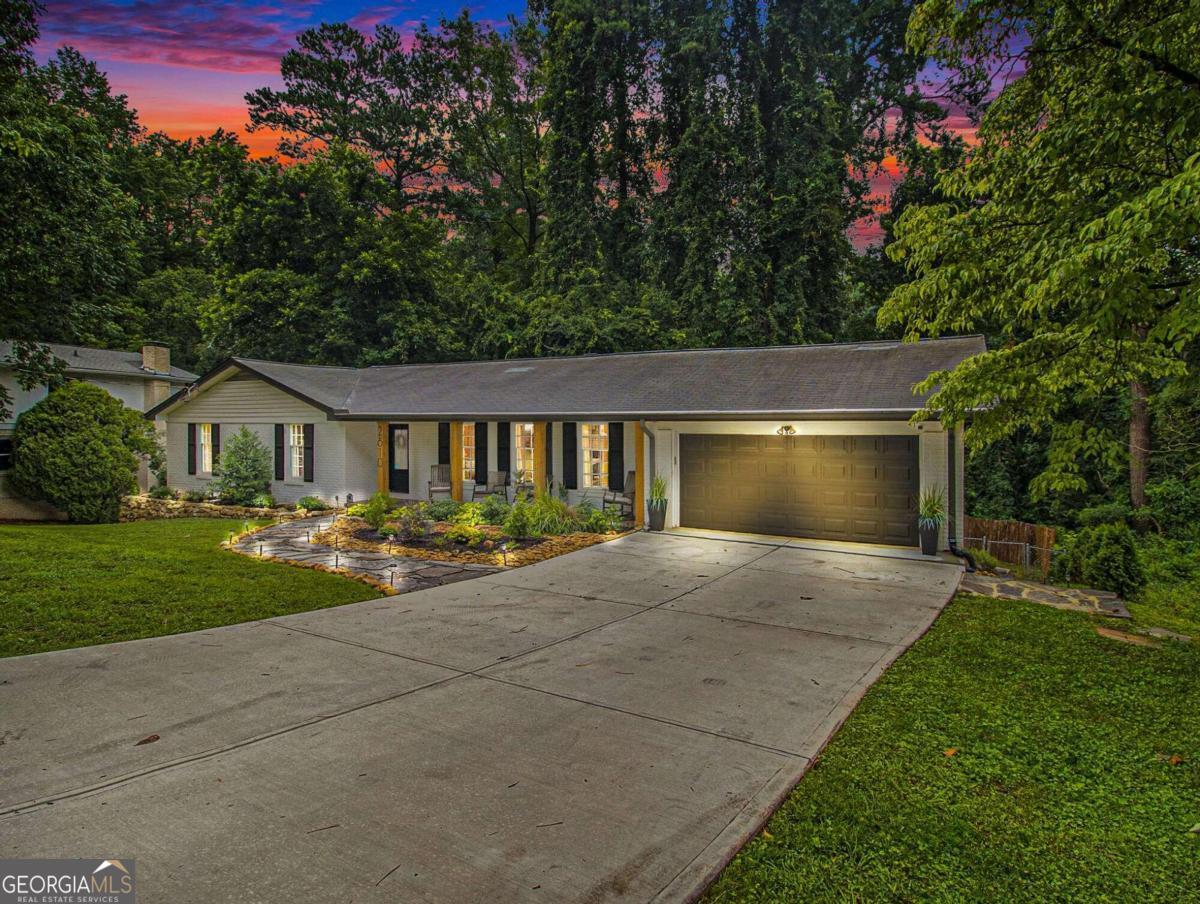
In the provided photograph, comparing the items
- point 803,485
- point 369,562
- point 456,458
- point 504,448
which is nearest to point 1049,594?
point 803,485

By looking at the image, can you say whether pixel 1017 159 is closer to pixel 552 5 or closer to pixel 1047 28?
pixel 1047 28

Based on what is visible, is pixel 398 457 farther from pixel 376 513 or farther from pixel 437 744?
pixel 437 744

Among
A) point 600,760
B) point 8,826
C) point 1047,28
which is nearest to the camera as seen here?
point 8,826

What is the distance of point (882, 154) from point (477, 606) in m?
25.1

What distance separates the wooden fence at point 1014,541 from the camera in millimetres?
11337

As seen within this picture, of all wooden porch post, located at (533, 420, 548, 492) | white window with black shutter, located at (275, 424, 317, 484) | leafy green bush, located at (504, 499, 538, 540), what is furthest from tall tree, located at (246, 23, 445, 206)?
leafy green bush, located at (504, 499, 538, 540)

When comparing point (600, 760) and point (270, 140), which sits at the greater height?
point (270, 140)

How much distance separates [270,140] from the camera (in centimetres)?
3170

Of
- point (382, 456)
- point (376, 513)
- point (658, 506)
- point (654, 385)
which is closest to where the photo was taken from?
point (658, 506)

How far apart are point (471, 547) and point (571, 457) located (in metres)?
3.87

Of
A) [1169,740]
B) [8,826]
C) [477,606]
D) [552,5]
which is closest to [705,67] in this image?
[552,5]

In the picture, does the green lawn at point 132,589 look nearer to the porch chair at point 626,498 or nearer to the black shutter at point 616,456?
the porch chair at point 626,498

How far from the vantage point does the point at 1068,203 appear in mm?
6703

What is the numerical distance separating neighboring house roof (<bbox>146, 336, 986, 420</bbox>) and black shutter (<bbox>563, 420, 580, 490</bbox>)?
0.85m
